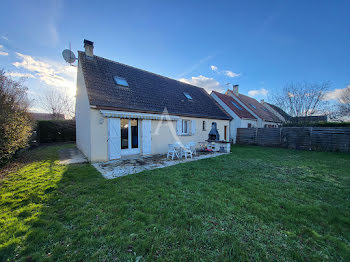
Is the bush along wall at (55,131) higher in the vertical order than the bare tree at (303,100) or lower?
lower

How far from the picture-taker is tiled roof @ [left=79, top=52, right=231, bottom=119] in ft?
32.2

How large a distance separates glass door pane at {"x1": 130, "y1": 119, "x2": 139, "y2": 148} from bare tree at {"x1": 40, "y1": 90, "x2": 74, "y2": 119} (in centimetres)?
3375

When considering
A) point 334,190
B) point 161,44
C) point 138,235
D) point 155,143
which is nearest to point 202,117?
point 155,143

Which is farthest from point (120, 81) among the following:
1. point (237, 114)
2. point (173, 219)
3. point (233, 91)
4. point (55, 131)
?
point (233, 91)

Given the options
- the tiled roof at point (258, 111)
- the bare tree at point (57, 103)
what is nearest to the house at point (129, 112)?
the tiled roof at point (258, 111)

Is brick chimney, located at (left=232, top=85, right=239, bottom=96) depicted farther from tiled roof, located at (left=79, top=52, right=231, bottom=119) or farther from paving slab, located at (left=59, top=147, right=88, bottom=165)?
paving slab, located at (left=59, top=147, right=88, bottom=165)

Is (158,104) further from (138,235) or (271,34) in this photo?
(271,34)

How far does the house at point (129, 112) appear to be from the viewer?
915 cm

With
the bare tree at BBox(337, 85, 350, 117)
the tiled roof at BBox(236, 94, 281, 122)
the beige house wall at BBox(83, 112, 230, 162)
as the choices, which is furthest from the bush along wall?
Answer: the bare tree at BBox(337, 85, 350, 117)

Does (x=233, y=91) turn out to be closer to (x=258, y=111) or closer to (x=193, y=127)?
(x=258, y=111)

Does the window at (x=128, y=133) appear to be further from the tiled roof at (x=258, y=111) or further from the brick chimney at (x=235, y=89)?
the brick chimney at (x=235, y=89)

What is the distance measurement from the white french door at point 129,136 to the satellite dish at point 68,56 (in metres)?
7.34

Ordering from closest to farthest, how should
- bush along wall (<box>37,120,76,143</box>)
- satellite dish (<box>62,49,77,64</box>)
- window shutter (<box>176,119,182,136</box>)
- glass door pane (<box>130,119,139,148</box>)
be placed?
glass door pane (<box>130,119,139,148</box>) → satellite dish (<box>62,49,77,64</box>) → window shutter (<box>176,119,182,136</box>) → bush along wall (<box>37,120,76,143</box>)

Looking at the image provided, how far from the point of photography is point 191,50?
14641mm
